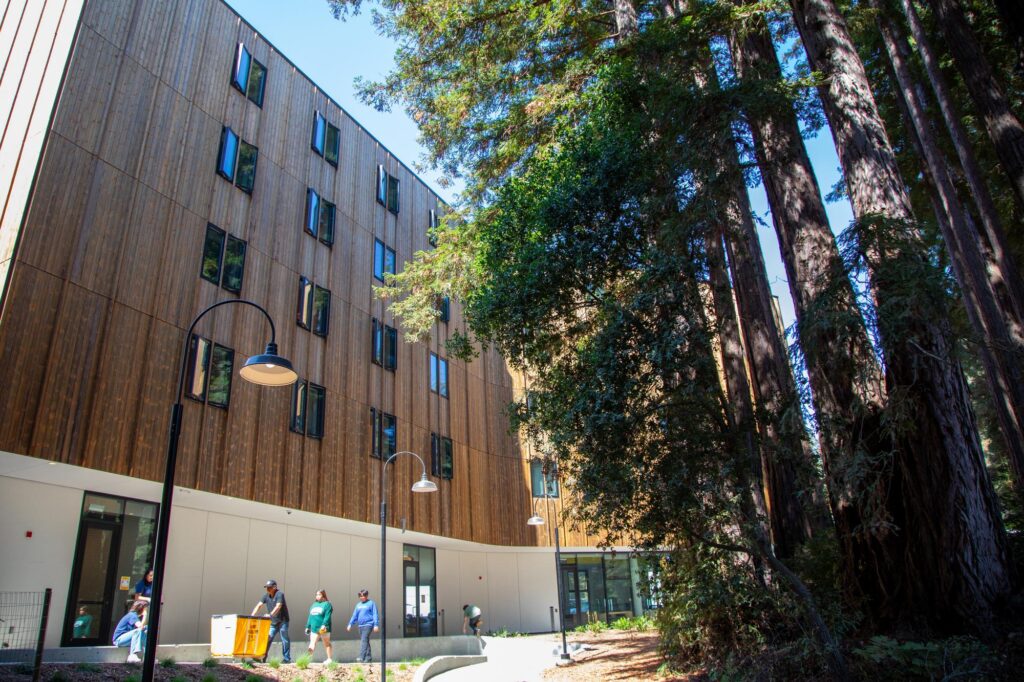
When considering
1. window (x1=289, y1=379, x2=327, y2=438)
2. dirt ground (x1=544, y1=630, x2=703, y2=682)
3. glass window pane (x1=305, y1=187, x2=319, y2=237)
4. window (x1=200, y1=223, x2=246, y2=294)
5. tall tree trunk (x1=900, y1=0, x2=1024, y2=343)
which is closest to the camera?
dirt ground (x1=544, y1=630, x2=703, y2=682)

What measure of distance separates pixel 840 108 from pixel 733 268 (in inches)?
198

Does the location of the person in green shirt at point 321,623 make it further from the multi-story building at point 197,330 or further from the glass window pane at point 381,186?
the glass window pane at point 381,186

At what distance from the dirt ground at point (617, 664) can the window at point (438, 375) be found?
9.57m

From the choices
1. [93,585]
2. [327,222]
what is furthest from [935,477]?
[327,222]

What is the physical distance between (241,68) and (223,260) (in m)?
5.64

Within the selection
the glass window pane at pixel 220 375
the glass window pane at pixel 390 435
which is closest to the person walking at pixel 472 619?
the glass window pane at pixel 390 435

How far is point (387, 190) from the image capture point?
77.5ft

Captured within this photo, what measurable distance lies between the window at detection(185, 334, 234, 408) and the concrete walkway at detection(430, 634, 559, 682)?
25.2ft

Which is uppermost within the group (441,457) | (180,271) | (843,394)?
(180,271)

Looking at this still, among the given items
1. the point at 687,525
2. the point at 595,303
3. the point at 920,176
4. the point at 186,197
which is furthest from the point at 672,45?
the point at 920,176

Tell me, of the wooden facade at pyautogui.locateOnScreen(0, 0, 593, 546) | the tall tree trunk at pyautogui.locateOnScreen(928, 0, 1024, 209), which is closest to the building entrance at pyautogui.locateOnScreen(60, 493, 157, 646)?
the wooden facade at pyautogui.locateOnScreen(0, 0, 593, 546)

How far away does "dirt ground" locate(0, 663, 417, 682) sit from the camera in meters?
8.20

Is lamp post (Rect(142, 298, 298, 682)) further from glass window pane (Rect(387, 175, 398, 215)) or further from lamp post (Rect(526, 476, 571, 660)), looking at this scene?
glass window pane (Rect(387, 175, 398, 215))

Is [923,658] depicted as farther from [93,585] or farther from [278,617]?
[93,585]
